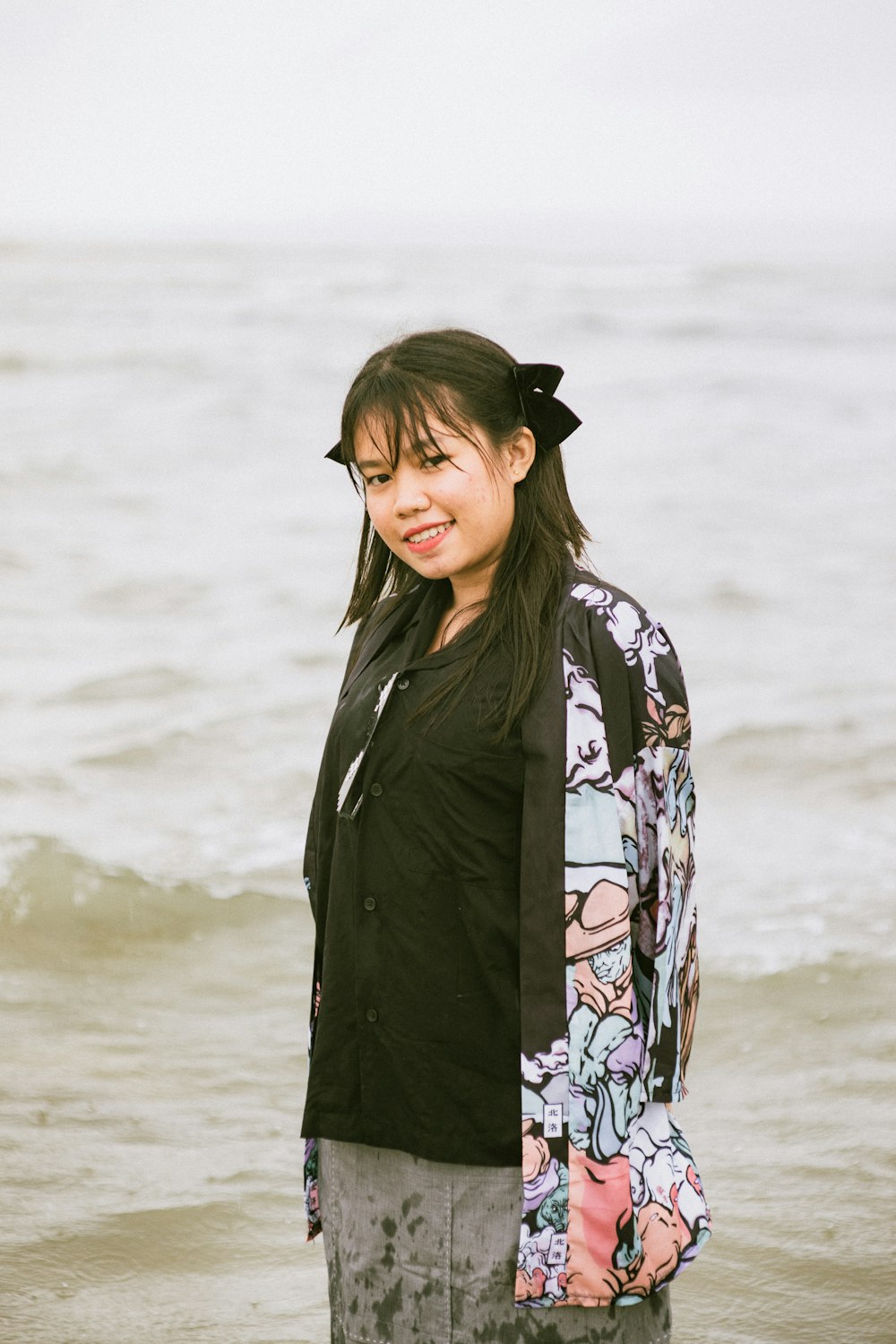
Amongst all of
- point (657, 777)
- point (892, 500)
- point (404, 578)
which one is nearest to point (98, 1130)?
point (404, 578)

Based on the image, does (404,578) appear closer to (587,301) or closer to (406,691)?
(406,691)

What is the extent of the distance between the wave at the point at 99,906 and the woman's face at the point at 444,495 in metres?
3.27

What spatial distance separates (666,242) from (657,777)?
14702mm

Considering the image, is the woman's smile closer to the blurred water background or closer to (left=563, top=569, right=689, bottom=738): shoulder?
(left=563, top=569, right=689, bottom=738): shoulder

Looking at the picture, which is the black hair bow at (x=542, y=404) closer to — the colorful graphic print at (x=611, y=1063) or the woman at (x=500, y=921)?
the woman at (x=500, y=921)

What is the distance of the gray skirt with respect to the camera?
157 cm

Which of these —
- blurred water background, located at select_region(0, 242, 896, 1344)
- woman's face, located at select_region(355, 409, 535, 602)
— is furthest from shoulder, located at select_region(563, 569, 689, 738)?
blurred water background, located at select_region(0, 242, 896, 1344)

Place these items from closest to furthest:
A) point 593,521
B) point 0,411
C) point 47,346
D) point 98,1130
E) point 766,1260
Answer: point 766,1260 < point 98,1130 < point 593,521 < point 0,411 < point 47,346

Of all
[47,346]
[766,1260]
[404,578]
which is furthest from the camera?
[47,346]

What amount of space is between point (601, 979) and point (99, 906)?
3690mm

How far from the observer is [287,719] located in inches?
297

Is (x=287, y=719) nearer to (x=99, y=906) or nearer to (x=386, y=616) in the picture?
(x=99, y=906)

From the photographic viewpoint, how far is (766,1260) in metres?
2.88

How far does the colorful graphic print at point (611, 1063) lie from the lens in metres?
1.51
